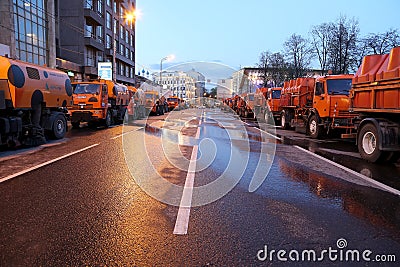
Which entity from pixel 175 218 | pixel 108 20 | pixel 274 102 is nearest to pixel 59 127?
pixel 175 218

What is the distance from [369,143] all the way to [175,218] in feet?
22.7

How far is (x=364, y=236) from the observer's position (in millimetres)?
3756

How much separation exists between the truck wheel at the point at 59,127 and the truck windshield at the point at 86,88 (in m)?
4.61

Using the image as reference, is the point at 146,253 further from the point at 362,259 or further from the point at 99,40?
the point at 99,40

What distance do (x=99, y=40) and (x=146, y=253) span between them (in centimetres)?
4631

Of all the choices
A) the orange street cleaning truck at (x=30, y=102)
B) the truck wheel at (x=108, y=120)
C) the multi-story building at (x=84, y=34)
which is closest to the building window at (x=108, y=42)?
the multi-story building at (x=84, y=34)

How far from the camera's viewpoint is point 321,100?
1365 centimetres

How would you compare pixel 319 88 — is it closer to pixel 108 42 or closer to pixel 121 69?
pixel 108 42

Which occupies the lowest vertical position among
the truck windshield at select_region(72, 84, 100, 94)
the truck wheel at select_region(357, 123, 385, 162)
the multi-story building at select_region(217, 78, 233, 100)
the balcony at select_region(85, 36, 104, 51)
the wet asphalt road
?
the wet asphalt road

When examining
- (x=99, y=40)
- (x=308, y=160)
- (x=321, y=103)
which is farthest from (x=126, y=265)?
(x=99, y=40)

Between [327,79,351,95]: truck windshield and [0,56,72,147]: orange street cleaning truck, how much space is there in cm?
1118

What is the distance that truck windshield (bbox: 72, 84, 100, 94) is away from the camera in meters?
17.5

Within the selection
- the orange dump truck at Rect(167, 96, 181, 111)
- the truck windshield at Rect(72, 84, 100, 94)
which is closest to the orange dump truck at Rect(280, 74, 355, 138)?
the truck windshield at Rect(72, 84, 100, 94)

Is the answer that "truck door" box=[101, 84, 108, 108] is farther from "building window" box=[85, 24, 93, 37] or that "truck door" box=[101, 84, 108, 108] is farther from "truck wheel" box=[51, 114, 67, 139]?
"building window" box=[85, 24, 93, 37]
